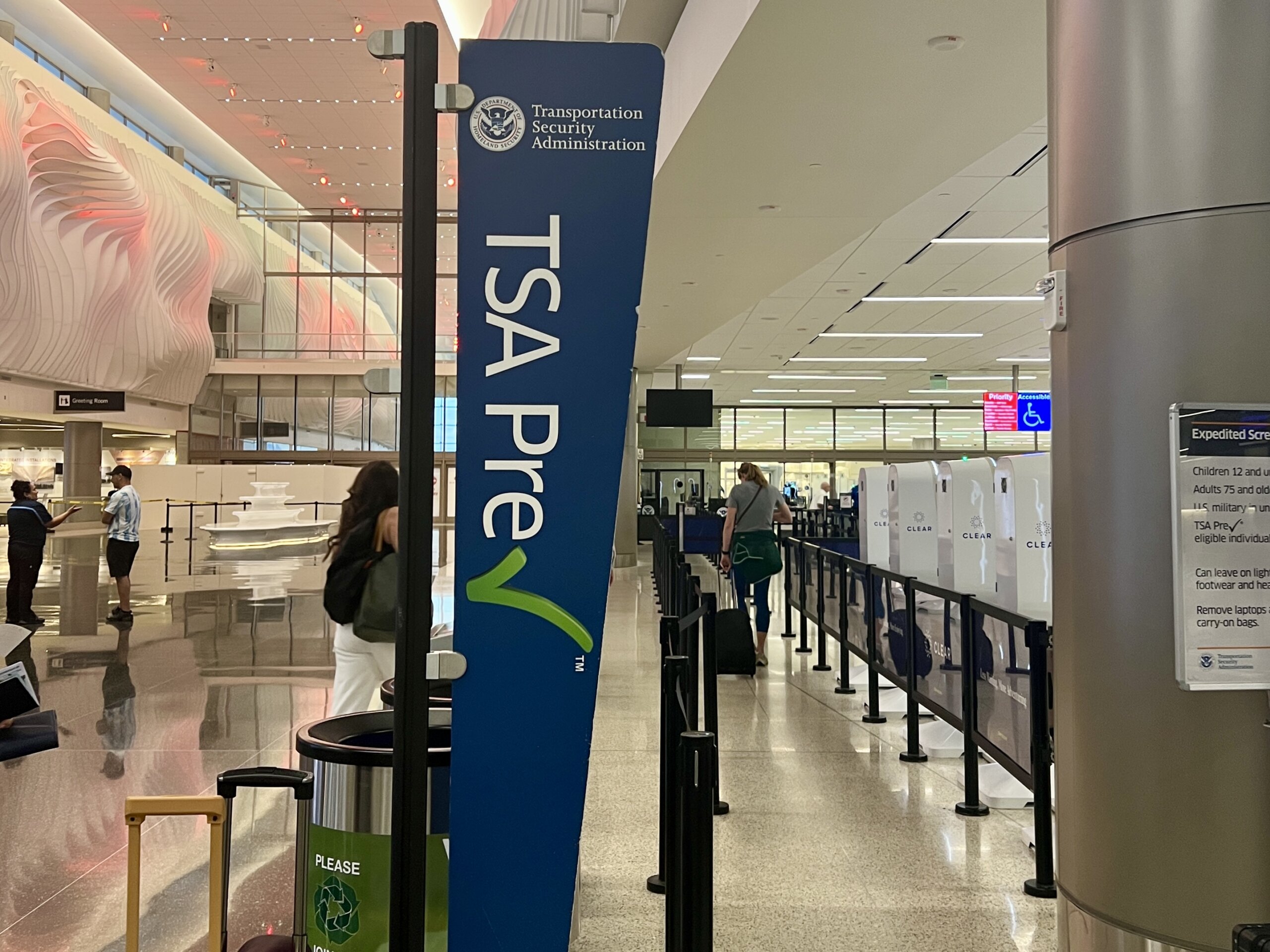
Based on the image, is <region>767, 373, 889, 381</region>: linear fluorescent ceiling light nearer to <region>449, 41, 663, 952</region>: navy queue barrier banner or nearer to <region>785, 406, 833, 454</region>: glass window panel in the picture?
<region>785, 406, 833, 454</region>: glass window panel

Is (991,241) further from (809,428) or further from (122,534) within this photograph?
(809,428)

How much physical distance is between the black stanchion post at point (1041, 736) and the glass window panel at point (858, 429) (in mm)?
30707

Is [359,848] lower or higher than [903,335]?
lower

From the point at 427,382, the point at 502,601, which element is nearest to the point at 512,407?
the point at 427,382

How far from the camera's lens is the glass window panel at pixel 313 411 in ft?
107

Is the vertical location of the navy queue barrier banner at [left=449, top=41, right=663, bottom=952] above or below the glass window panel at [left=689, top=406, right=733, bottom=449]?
below

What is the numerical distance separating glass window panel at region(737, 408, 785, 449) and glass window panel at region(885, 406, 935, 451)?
11.8 feet

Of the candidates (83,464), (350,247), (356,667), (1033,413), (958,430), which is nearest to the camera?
(356,667)

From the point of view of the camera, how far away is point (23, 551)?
34.5 feet

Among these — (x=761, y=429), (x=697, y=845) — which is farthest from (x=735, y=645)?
(x=761, y=429)

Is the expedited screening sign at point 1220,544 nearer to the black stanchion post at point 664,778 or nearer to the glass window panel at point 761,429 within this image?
the black stanchion post at point 664,778

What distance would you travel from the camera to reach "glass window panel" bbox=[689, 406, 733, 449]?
31359 mm

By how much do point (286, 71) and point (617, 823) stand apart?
1868 cm

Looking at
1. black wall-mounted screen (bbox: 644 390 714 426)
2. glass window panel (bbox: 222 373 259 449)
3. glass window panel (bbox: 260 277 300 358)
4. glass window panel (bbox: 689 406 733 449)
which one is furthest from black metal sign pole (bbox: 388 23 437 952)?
glass window panel (bbox: 260 277 300 358)
